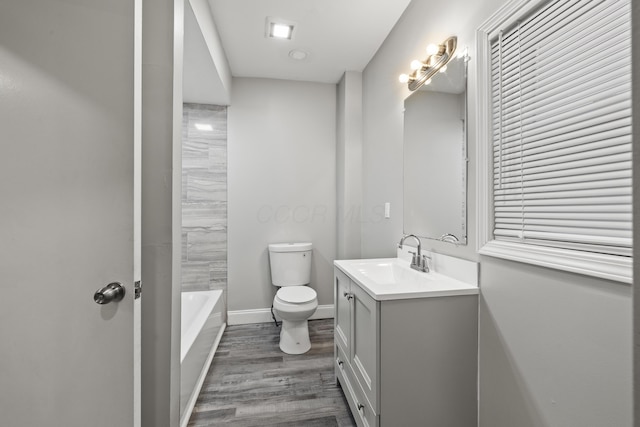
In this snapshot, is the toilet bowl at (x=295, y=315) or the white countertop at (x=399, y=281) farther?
the toilet bowl at (x=295, y=315)

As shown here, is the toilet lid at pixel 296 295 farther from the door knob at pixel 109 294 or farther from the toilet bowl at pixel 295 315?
the door knob at pixel 109 294

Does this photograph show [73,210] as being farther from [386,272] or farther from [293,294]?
[293,294]

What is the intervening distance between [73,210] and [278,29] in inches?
72.4

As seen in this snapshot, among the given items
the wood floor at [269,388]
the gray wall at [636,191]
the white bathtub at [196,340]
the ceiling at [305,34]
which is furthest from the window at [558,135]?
the white bathtub at [196,340]

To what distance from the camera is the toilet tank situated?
266 centimetres

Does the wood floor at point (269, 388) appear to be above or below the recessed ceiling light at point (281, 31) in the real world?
below

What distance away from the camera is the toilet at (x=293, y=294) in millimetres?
2139

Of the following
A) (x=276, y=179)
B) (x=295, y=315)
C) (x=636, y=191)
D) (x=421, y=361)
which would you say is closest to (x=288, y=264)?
(x=295, y=315)

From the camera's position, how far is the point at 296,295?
2.28m

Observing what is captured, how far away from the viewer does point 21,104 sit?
83 centimetres

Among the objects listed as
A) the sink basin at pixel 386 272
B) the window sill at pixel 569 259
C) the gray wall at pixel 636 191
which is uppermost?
the gray wall at pixel 636 191

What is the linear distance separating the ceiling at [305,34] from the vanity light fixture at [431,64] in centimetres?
50

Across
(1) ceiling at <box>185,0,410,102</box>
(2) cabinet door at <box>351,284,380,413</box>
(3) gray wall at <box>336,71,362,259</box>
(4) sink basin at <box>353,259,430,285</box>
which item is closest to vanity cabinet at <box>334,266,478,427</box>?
(2) cabinet door at <box>351,284,380,413</box>

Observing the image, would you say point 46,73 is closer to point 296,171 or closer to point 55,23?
point 55,23
